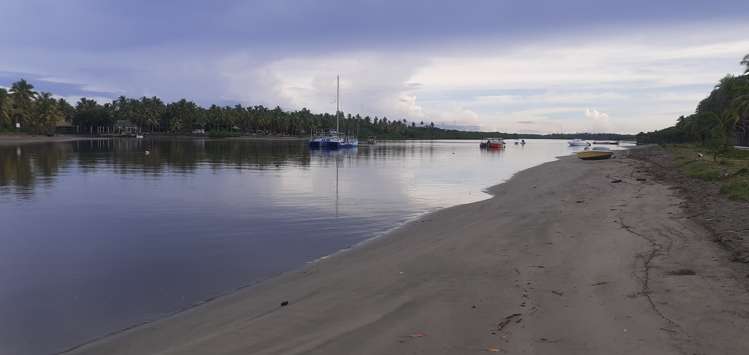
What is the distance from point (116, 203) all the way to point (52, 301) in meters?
13.6

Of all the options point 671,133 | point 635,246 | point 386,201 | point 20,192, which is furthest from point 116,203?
point 671,133

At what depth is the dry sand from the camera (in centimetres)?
619

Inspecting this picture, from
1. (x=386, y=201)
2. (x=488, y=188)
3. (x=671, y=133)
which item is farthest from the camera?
(x=671, y=133)

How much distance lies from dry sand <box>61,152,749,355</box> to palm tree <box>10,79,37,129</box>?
140309mm

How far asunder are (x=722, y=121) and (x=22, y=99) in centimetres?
14483

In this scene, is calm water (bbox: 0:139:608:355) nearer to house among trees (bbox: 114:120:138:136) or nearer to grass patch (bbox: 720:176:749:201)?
grass patch (bbox: 720:176:749:201)

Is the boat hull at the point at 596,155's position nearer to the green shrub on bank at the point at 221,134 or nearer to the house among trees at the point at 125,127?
the green shrub on bank at the point at 221,134

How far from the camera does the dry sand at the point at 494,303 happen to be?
619 cm

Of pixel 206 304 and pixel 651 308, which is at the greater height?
pixel 651 308

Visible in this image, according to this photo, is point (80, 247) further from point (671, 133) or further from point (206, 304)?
point (671, 133)

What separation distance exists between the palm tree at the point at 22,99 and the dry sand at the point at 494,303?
140309 millimetres

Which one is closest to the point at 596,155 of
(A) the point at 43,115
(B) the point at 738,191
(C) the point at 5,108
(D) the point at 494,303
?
(B) the point at 738,191

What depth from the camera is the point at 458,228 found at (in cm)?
1533

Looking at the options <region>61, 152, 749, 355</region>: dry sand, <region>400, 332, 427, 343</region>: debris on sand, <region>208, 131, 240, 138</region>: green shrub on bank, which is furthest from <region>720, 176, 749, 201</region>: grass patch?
<region>208, 131, 240, 138</region>: green shrub on bank
